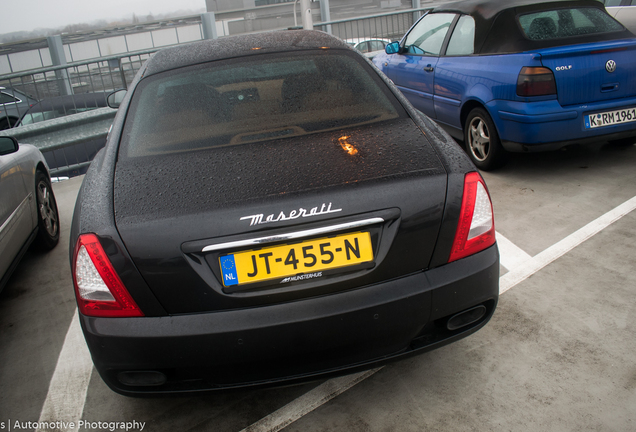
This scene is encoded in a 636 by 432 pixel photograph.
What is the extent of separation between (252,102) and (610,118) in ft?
11.0

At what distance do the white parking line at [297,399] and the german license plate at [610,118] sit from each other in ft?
2.96

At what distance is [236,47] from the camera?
297 cm

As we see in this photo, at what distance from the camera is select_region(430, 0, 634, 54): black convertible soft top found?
4.45 m

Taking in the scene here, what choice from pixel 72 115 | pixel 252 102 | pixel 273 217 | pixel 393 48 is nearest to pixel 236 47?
pixel 252 102

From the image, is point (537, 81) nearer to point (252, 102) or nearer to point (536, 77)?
point (536, 77)

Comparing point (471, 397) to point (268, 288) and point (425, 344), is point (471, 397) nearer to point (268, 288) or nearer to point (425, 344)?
point (425, 344)

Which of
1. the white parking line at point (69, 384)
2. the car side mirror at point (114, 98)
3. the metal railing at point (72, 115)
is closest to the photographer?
the white parking line at point (69, 384)

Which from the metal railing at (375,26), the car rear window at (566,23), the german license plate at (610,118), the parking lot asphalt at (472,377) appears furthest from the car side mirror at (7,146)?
the metal railing at (375,26)

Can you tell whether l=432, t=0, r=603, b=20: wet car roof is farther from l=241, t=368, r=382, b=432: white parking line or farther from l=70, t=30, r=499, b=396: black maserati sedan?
l=241, t=368, r=382, b=432: white parking line

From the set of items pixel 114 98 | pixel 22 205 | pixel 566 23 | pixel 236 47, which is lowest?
pixel 22 205

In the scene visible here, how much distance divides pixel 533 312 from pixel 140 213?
210 centimetres

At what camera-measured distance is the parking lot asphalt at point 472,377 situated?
7.02 ft

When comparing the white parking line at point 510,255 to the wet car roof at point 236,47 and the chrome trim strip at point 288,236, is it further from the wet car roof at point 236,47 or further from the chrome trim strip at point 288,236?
the chrome trim strip at point 288,236

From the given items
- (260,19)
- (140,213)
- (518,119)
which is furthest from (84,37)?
(140,213)
